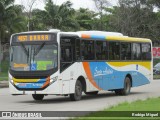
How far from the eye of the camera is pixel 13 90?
1955 cm

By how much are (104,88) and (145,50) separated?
4.98 metres

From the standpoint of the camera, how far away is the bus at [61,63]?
1911 centimetres

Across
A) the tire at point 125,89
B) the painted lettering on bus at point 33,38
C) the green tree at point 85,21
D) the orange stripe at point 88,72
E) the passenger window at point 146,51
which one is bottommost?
the tire at point 125,89

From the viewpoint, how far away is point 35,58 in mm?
19328

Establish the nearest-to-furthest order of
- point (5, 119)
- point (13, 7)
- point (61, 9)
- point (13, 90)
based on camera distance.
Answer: point (5, 119), point (13, 90), point (13, 7), point (61, 9)

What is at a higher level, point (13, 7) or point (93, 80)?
point (13, 7)

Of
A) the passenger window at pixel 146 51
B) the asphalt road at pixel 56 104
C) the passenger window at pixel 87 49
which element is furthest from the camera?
the passenger window at pixel 146 51

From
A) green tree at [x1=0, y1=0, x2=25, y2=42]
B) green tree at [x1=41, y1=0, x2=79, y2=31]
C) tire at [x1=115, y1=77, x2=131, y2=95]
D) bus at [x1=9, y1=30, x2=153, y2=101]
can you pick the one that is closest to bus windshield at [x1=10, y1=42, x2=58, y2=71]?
bus at [x1=9, y1=30, x2=153, y2=101]

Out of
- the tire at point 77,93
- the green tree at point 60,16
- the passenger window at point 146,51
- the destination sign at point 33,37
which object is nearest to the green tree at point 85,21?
the green tree at point 60,16

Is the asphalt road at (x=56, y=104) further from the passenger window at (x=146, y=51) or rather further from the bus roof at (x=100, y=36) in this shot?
the passenger window at (x=146, y=51)

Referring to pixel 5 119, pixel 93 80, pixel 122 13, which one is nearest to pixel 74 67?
pixel 93 80

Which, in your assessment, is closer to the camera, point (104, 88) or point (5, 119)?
point (5, 119)

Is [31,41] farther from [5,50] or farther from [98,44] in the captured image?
[5,50]

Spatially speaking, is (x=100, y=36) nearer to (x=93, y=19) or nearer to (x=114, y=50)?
(x=114, y=50)
